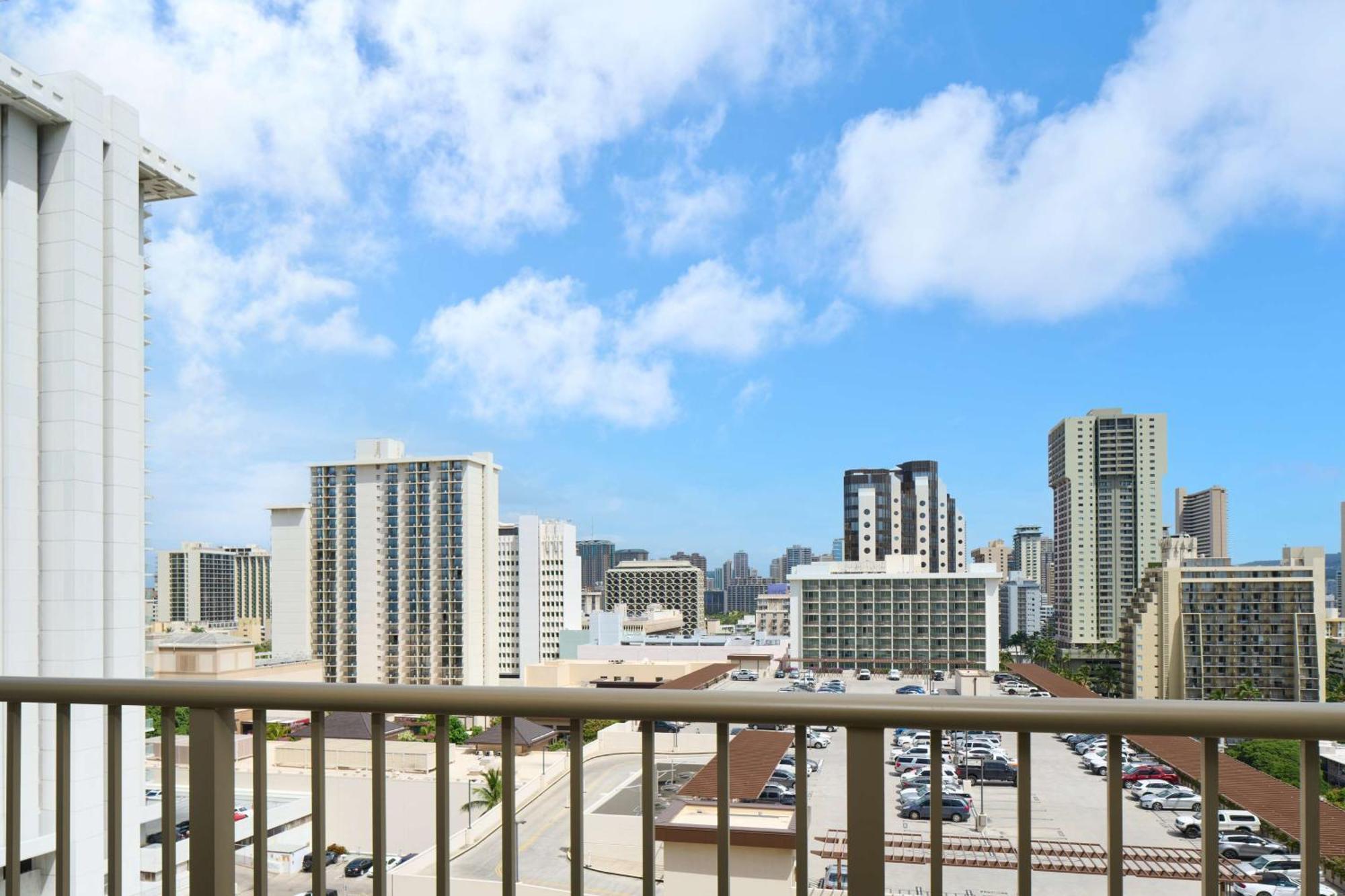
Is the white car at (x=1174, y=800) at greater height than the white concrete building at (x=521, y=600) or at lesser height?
greater

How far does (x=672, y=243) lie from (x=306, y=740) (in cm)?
7230

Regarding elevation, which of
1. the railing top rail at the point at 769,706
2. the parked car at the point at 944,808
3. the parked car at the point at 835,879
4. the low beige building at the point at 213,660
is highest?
the railing top rail at the point at 769,706

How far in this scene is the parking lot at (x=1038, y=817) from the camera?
2.92 ft

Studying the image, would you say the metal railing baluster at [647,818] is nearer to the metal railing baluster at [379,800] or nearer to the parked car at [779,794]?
the parked car at [779,794]

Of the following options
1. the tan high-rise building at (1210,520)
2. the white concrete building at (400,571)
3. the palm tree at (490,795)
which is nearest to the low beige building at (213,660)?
the white concrete building at (400,571)

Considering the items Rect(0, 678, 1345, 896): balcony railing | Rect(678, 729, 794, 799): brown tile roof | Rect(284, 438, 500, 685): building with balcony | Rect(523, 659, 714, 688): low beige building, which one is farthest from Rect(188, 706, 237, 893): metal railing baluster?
Rect(284, 438, 500, 685): building with balcony

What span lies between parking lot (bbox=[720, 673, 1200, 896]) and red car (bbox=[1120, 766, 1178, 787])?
0.02m

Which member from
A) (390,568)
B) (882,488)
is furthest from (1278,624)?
(390,568)

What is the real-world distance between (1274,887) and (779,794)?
1.55ft

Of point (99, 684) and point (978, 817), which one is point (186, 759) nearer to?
point (99, 684)

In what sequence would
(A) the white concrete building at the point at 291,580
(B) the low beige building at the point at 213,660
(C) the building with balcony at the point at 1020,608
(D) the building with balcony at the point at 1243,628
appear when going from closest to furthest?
(B) the low beige building at the point at 213,660 < (D) the building with balcony at the point at 1243,628 < (A) the white concrete building at the point at 291,580 < (C) the building with balcony at the point at 1020,608

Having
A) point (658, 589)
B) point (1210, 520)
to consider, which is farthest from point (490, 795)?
point (1210, 520)

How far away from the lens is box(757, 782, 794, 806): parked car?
37.0 inches

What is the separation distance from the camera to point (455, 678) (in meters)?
34.5
